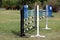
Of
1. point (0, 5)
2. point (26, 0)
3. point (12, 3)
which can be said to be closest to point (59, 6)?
point (12, 3)

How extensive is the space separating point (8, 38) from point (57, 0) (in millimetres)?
40102

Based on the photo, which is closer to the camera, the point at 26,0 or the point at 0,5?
the point at 26,0

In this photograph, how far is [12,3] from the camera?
55.2 metres

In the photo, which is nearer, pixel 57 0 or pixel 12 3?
pixel 57 0

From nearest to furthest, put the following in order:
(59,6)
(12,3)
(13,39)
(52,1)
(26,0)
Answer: (13,39) → (26,0) → (52,1) → (59,6) → (12,3)

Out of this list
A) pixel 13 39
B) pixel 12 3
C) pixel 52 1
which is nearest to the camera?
pixel 13 39

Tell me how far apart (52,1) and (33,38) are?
33348 mm

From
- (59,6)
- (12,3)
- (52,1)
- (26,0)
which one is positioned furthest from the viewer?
(12,3)

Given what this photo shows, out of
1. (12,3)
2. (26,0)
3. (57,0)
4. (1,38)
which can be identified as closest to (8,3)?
(12,3)

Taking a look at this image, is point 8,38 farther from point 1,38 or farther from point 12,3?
point 12,3

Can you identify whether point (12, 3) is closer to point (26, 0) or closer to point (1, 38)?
point (26, 0)

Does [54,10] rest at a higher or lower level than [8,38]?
lower

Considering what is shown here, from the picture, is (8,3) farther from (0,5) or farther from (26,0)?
(26,0)

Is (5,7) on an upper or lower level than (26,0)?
lower
